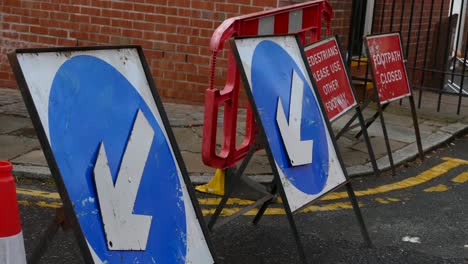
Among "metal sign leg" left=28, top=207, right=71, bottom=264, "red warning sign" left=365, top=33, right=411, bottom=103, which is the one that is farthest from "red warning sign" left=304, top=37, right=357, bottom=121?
"metal sign leg" left=28, top=207, right=71, bottom=264

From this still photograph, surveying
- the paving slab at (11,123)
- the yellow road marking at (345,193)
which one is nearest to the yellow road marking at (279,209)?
the yellow road marking at (345,193)

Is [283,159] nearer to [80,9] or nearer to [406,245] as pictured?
[406,245]

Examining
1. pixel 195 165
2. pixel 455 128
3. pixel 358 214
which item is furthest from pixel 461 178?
pixel 195 165

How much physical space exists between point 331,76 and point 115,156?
10.1 ft

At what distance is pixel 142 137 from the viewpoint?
3230 mm

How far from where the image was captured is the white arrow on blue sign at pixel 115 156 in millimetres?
2879

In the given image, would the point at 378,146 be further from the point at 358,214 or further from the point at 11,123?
the point at 11,123

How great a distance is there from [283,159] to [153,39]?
5.01 m

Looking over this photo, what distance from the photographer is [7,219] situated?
2.72 metres

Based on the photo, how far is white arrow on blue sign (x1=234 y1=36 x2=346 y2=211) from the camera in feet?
13.6

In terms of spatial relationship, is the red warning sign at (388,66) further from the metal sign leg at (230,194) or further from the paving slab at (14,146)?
the paving slab at (14,146)

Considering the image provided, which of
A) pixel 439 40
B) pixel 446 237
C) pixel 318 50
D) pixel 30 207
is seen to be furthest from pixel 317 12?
pixel 439 40

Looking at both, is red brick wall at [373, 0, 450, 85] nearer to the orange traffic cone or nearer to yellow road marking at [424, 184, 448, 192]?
yellow road marking at [424, 184, 448, 192]

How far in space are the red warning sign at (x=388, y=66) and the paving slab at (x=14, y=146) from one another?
312 cm
